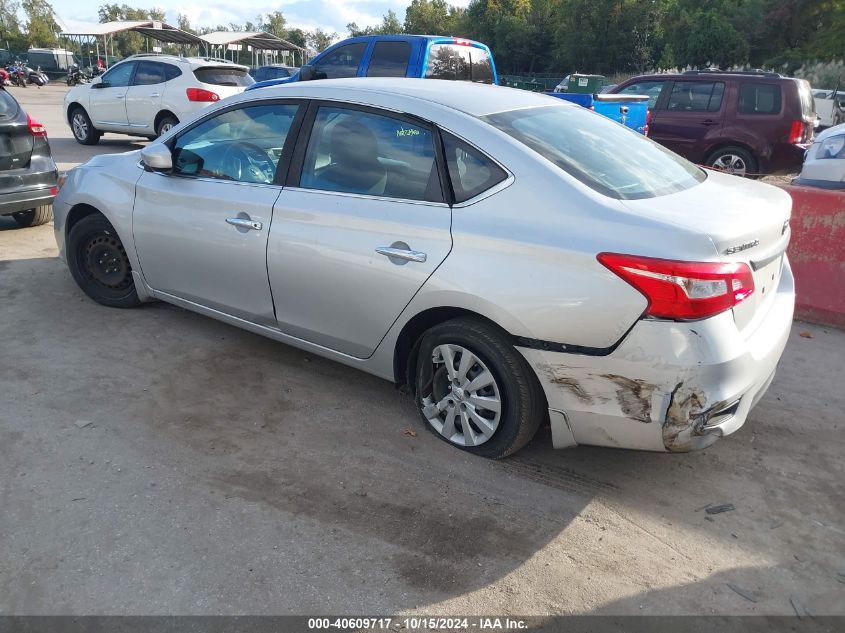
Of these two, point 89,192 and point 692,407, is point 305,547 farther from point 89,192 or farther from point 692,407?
point 89,192

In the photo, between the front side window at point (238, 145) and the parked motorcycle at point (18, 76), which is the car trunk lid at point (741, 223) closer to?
the front side window at point (238, 145)

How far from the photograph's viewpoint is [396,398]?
4004mm

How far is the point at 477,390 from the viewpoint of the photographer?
3.28 meters

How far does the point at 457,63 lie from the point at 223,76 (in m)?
5.19

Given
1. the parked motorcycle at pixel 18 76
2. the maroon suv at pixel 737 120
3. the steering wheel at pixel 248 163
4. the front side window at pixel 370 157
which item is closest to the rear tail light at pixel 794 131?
the maroon suv at pixel 737 120

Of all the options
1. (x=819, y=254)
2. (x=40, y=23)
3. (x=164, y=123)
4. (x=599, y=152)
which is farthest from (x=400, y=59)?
(x=40, y=23)

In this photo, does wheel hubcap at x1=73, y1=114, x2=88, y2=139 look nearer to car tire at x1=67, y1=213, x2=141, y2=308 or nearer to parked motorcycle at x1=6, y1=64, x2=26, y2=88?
car tire at x1=67, y1=213, x2=141, y2=308

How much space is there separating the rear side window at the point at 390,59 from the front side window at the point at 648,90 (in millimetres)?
4563

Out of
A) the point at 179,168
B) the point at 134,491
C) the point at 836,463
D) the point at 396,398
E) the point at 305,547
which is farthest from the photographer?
the point at 179,168

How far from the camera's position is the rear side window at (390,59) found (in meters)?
9.76

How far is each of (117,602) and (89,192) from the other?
10.7ft

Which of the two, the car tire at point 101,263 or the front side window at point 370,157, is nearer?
the front side window at point 370,157

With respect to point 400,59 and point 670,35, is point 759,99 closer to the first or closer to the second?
point 400,59

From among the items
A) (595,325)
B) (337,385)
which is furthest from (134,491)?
(595,325)
